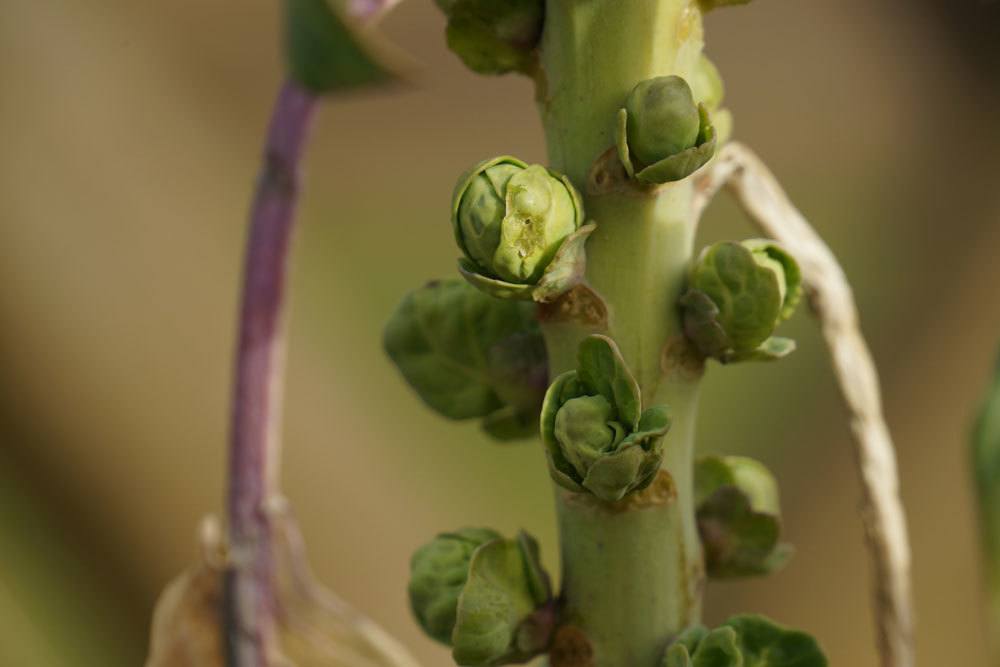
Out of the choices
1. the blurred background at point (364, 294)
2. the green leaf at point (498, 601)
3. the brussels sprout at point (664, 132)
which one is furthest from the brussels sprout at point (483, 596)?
the blurred background at point (364, 294)

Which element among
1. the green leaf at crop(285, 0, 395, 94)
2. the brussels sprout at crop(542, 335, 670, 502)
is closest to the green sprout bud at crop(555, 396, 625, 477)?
the brussels sprout at crop(542, 335, 670, 502)

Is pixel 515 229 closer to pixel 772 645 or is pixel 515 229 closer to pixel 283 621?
pixel 772 645

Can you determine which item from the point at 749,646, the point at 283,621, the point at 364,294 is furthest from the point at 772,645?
the point at 364,294

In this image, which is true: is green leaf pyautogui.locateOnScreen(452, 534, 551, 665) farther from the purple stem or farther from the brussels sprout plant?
the purple stem

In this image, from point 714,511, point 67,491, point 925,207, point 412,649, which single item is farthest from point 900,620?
point 925,207

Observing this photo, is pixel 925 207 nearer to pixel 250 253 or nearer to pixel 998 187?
pixel 998 187

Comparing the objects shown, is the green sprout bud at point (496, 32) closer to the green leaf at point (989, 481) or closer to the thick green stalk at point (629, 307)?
the thick green stalk at point (629, 307)

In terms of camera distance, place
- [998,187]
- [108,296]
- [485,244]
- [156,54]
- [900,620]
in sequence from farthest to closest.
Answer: [998,187] → [156,54] → [108,296] → [900,620] → [485,244]
